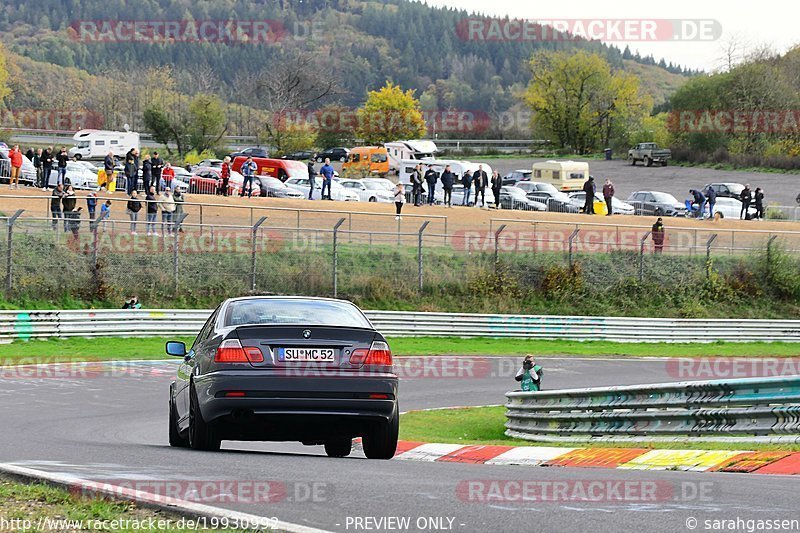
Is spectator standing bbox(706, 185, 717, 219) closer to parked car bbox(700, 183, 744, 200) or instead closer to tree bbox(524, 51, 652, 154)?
parked car bbox(700, 183, 744, 200)

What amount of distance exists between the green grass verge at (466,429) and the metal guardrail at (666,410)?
31 cm

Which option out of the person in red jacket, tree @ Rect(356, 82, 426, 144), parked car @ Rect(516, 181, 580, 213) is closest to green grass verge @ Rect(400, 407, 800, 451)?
the person in red jacket

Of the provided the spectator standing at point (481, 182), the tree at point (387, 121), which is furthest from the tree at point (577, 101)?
the spectator standing at point (481, 182)

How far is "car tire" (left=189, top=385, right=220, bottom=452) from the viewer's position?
363 inches

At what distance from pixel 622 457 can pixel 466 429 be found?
7.49m

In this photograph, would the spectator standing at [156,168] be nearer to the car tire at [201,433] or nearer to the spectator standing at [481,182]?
the spectator standing at [481,182]

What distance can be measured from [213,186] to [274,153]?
48991 mm

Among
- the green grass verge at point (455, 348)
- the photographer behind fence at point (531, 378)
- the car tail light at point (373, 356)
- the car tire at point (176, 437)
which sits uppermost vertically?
the car tail light at point (373, 356)

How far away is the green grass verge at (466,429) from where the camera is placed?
47.1 ft

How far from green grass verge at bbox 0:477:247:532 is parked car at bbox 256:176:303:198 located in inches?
1618

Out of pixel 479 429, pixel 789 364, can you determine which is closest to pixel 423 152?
pixel 789 364

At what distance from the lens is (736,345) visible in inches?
1358

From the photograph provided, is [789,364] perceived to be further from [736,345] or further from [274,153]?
[274,153]

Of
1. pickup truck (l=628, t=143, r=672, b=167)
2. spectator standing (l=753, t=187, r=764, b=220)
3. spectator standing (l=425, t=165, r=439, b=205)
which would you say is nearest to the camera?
spectator standing (l=425, t=165, r=439, b=205)
